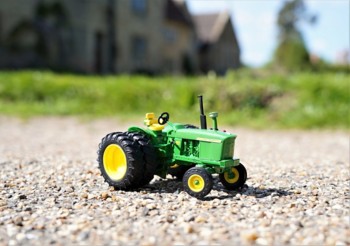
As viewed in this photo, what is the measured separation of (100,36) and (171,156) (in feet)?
73.2

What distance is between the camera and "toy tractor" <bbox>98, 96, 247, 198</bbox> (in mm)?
A: 5367

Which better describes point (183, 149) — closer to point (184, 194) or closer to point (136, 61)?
point (184, 194)

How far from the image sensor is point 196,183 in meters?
5.30

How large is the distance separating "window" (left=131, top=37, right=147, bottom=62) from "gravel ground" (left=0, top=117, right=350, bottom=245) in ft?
68.9

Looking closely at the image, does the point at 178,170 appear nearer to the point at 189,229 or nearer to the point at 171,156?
the point at 171,156

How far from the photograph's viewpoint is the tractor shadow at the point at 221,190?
542 cm

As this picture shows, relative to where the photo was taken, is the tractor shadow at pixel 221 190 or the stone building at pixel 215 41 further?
the stone building at pixel 215 41

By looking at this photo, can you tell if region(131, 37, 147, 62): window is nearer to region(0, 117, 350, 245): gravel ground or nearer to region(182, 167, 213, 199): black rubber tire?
region(0, 117, 350, 245): gravel ground

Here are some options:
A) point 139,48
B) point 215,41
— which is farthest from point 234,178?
point 215,41

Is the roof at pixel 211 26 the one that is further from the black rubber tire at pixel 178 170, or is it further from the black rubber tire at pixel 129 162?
the black rubber tire at pixel 129 162

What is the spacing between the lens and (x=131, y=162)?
18.0 feet

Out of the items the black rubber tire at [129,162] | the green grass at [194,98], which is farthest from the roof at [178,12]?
the black rubber tire at [129,162]

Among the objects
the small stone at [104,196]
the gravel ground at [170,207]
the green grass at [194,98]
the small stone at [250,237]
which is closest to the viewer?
the small stone at [250,237]

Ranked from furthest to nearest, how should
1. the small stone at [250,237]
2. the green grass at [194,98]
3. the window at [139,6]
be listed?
the window at [139,6], the green grass at [194,98], the small stone at [250,237]
